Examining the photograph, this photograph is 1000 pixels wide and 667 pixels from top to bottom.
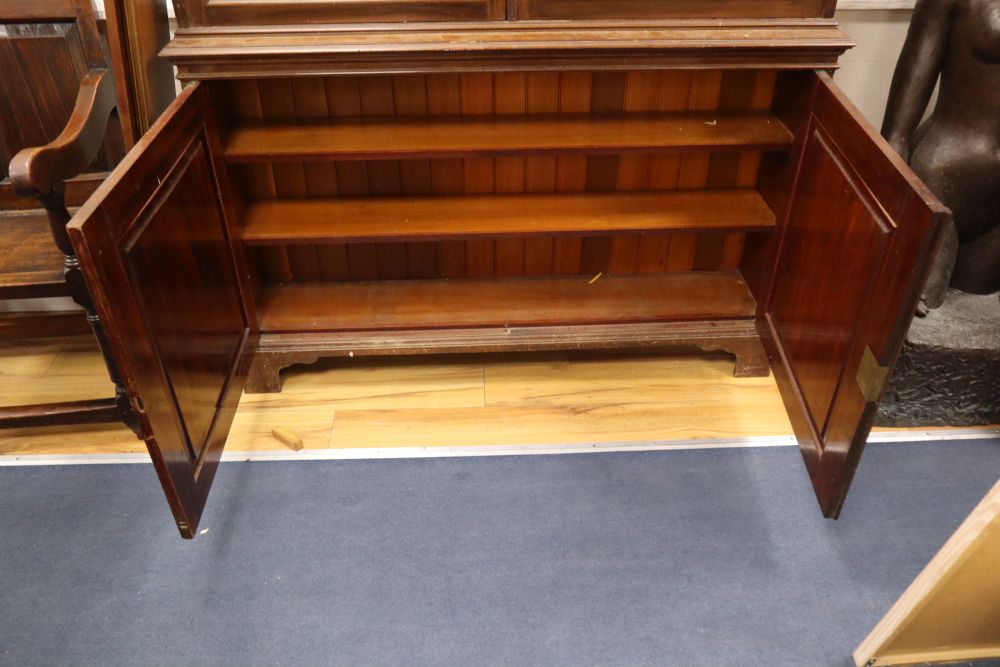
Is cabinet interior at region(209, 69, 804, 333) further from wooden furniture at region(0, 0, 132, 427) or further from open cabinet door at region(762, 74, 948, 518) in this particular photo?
wooden furniture at region(0, 0, 132, 427)

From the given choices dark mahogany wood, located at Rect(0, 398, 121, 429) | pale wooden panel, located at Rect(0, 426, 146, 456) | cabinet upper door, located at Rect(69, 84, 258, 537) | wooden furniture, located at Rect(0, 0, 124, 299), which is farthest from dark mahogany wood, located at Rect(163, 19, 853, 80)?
pale wooden panel, located at Rect(0, 426, 146, 456)

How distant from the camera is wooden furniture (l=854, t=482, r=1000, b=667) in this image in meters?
1.12

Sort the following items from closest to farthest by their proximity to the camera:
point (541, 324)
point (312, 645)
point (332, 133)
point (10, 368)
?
point (312, 645), point (332, 133), point (541, 324), point (10, 368)

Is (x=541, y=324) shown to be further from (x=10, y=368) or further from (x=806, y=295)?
(x=10, y=368)

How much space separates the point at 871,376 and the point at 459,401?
98 centimetres

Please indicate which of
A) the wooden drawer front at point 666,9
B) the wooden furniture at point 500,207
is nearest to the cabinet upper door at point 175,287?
the wooden furniture at point 500,207

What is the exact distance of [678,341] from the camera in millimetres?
1929

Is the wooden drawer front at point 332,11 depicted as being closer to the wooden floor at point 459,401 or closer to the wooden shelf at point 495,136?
the wooden shelf at point 495,136

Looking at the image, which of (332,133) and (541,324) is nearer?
(332,133)

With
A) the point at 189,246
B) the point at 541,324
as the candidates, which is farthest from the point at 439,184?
the point at 189,246

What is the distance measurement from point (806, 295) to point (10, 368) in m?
2.00

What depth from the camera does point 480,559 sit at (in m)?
1.57

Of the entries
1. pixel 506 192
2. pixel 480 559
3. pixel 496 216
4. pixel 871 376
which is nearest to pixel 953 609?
pixel 871 376

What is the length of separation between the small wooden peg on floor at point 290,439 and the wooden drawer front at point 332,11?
89 cm
